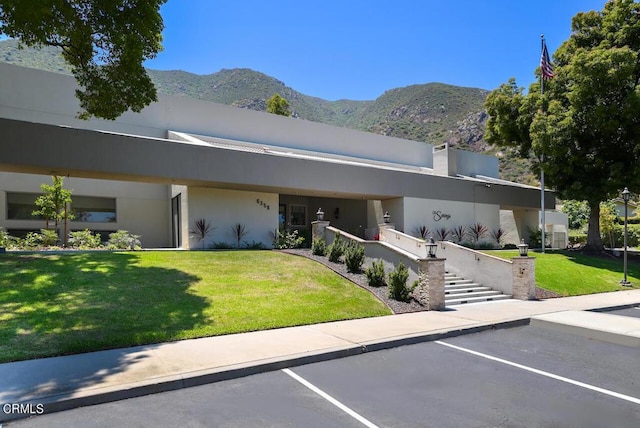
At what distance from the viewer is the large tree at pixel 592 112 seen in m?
19.9

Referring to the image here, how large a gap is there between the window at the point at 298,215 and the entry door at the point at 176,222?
741 cm

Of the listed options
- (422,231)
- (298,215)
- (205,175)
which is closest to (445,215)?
(422,231)

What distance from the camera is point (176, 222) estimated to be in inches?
845

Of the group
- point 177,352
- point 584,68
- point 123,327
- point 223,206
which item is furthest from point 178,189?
point 584,68

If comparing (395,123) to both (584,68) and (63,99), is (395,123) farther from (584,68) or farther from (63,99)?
(63,99)

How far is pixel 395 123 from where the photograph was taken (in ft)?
231

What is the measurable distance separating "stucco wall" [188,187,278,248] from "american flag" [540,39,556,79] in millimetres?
16024

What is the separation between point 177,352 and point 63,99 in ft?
62.5

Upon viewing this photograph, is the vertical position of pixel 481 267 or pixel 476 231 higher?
pixel 476 231

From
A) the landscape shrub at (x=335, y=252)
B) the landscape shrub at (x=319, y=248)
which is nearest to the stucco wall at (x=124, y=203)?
the landscape shrub at (x=319, y=248)

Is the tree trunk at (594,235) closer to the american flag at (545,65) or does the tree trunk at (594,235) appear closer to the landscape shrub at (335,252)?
the american flag at (545,65)

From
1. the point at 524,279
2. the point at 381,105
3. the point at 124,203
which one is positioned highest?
the point at 381,105

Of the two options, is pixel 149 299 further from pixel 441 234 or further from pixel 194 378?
pixel 441 234
